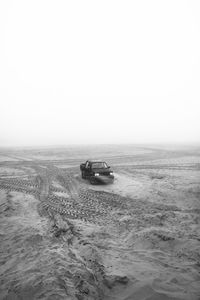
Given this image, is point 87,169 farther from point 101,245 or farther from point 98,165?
point 101,245

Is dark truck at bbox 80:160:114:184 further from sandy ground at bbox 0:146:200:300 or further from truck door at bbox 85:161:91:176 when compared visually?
sandy ground at bbox 0:146:200:300

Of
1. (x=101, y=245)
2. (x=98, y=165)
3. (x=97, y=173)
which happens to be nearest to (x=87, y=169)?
(x=98, y=165)

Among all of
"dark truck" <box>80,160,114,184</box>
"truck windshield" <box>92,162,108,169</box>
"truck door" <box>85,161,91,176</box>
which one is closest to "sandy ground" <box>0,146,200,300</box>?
"dark truck" <box>80,160,114,184</box>

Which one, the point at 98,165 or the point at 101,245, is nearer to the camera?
the point at 101,245

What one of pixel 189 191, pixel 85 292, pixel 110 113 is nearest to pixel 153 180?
pixel 189 191

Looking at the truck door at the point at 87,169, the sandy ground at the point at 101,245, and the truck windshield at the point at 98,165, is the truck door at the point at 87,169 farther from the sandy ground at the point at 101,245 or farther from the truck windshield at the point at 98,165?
the sandy ground at the point at 101,245

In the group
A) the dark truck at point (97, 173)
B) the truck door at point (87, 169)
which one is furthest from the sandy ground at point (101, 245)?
the truck door at point (87, 169)
